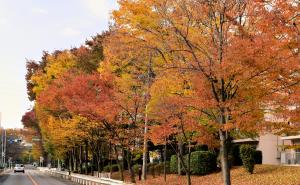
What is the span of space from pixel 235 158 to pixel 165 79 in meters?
16.0

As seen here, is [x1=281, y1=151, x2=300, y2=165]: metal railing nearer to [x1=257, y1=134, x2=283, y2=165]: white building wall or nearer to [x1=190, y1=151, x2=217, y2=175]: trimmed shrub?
[x1=257, y1=134, x2=283, y2=165]: white building wall

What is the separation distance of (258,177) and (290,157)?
18391mm

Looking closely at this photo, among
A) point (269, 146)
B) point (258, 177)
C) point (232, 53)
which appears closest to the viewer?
point (232, 53)

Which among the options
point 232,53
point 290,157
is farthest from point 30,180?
point 232,53

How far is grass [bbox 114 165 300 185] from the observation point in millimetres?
25172

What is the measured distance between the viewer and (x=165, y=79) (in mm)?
23359

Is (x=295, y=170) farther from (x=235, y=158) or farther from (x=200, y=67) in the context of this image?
(x=200, y=67)

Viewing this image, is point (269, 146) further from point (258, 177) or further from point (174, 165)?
point (258, 177)

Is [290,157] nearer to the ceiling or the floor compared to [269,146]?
nearer to the floor

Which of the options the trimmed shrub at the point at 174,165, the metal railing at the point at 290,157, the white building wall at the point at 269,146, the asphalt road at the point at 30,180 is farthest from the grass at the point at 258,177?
the white building wall at the point at 269,146

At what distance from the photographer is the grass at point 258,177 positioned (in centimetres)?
2517

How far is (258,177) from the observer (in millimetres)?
27953

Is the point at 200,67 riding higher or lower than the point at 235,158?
higher

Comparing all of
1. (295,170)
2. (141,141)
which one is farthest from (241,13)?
(141,141)
